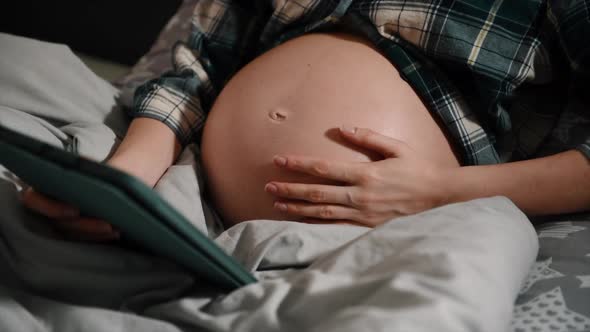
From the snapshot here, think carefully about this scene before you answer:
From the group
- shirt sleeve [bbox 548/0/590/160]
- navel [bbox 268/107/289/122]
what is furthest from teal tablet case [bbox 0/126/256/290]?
shirt sleeve [bbox 548/0/590/160]

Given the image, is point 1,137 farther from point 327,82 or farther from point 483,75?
point 483,75

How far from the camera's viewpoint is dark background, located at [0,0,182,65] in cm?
134

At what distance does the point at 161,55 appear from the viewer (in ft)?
3.55

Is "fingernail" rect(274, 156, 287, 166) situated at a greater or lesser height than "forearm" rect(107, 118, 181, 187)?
greater

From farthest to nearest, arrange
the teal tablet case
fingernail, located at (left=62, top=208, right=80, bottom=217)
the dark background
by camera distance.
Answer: the dark background < fingernail, located at (left=62, top=208, right=80, bottom=217) < the teal tablet case

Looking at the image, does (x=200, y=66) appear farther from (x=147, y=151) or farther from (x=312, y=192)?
(x=312, y=192)

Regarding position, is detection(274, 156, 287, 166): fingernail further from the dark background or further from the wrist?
the dark background

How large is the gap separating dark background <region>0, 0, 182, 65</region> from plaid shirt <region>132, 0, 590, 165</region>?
553 millimetres

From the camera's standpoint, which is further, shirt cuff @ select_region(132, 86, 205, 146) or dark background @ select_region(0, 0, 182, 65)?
dark background @ select_region(0, 0, 182, 65)

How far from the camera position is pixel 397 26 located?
723mm

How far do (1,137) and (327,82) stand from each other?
0.38 meters

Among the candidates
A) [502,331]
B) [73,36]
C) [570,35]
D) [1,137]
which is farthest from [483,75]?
[73,36]

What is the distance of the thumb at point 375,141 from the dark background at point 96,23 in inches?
34.5

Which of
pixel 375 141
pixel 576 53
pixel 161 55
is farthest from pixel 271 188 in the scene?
pixel 161 55
